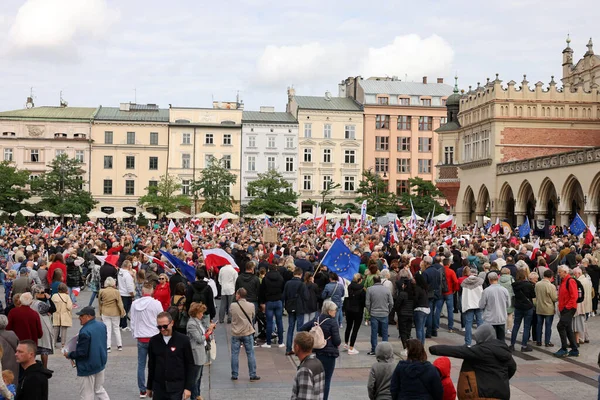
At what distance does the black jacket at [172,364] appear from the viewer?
897 centimetres

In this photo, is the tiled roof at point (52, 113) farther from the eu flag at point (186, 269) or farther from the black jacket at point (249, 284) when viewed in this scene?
the black jacket at point (249, 284)

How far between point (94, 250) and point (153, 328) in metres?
11.3

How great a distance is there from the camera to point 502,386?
7812 millimetres

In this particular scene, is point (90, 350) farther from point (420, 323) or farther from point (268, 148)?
point (268, 148)

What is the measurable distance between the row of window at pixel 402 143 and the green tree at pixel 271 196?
11839mm

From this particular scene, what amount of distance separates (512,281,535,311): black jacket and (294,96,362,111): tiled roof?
221 feet

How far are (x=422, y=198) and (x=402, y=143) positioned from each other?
11236 mm

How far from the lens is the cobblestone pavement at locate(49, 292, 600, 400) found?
11.8 meters

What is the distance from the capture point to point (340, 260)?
1594cm

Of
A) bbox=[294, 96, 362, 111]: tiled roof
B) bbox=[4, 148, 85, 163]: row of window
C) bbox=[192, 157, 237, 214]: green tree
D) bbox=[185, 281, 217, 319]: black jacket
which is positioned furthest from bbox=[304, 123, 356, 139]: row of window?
bbox=[185, 281, 217, 319]: black jacket

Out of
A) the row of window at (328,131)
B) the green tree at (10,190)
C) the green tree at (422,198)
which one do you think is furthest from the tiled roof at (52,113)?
the green tree at (422,198)

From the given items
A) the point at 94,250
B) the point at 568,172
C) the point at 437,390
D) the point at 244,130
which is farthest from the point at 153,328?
the point at 244,130

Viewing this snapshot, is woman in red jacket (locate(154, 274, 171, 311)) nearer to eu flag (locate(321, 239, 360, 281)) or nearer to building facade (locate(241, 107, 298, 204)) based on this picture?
eu flag (locate(321, 239, 360, 281))

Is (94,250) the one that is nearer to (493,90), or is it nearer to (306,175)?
(493,90)
